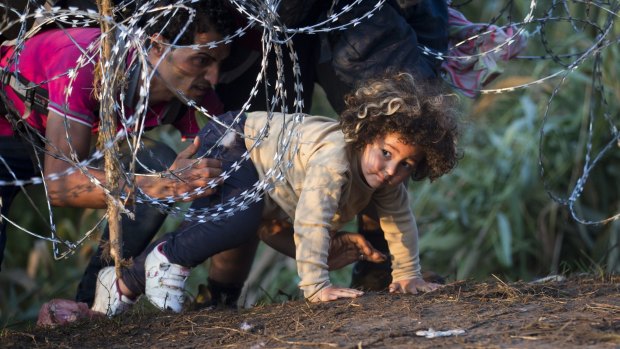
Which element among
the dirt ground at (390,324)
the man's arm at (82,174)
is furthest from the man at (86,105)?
the dirt ground at (390,324)

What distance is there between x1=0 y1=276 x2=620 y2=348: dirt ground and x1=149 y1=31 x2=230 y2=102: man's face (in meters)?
0.92

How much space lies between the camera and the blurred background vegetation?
6.81 meters

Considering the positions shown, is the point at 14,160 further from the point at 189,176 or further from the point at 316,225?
the point at 316,225

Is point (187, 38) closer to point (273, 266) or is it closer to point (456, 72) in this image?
point (456, 72)

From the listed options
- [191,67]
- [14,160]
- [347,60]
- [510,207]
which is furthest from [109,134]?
[510,207]

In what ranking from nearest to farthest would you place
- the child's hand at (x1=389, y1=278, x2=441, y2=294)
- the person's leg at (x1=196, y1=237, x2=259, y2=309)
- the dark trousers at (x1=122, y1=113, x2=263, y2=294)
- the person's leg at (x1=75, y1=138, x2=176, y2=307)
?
the dark trousers at (x1=122, y1=113, x2=263, y2=294), the child's hand at (x1=389, y1=278, x2=441, y2=294), the person's leg at (x1=75, y1=138, x2=176, y2=307), the person's leg at (x1=196, y1=237, x2=259, y2=309)

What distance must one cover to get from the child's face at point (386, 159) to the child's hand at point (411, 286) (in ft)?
1.55

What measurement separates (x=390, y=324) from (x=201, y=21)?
1.50m

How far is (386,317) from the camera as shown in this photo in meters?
3.24

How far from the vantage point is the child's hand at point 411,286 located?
12.7 ft

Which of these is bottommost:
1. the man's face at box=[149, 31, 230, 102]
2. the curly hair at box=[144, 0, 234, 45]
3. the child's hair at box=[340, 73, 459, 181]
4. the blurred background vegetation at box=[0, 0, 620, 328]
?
the blurred background vegetation at box=[0, 0, 620, 328]

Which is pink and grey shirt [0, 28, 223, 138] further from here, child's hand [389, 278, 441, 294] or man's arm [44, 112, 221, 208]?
child's hand [389, 278, 441, 294]

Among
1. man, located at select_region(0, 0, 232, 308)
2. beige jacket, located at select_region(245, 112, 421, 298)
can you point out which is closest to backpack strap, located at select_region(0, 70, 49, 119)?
man, located at select_region(0, 0, 232, 308)

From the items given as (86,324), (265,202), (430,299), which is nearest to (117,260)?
(86,324)
